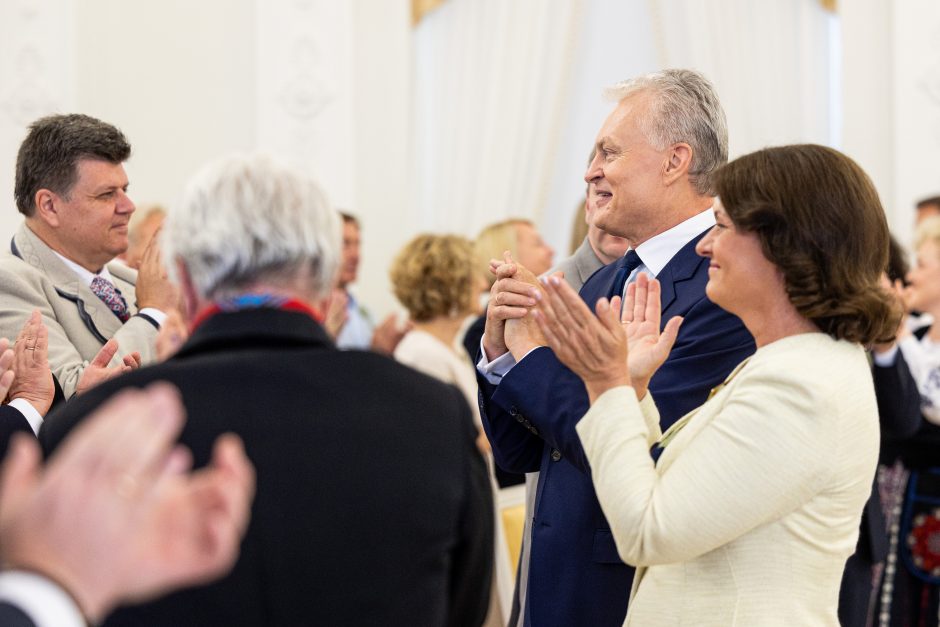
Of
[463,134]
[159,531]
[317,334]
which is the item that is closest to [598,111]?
[463,134]

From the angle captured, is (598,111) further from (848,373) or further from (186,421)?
(186,421)

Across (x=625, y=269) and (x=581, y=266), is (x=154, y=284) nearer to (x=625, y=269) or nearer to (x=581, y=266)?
(x=625, y=269)

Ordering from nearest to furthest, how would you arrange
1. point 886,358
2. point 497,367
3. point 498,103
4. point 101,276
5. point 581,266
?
point 497,367, point 101,276, point 581,266, point 886,358, point 498,103

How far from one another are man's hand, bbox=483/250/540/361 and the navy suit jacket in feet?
0.30

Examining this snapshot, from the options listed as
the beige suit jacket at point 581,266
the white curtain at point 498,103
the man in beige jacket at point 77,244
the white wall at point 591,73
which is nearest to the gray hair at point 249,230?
the man in beige jacket at point 77,244

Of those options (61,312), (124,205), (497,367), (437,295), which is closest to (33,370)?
(61,312)

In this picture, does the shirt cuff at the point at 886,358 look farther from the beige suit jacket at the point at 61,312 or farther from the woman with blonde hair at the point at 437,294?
the beige suit jacket at the point at 61,312

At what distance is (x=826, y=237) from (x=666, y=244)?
63cm

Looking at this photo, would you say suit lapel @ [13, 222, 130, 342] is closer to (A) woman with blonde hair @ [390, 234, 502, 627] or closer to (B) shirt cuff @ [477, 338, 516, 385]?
(B) shirt cuff @ [477, 338, 516, 385]

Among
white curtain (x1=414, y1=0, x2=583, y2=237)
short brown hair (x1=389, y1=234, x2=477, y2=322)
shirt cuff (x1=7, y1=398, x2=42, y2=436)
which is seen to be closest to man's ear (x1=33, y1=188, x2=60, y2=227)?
shirt cuff (x1=7, y1=398, x2=42, y2=436)

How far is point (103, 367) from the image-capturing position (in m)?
2.62

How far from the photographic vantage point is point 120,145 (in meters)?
3.07

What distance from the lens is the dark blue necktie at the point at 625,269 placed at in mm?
2592

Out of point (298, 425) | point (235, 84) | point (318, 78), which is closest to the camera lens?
point (298, 425)
